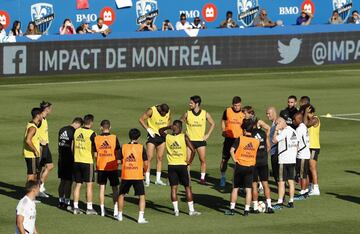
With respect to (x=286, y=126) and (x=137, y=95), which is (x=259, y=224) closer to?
(x=286, y=126)

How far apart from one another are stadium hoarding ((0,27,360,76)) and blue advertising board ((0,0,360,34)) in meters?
4.72

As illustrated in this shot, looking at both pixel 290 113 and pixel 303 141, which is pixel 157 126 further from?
pixel 303 141

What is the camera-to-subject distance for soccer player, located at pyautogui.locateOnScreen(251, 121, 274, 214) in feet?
78.8

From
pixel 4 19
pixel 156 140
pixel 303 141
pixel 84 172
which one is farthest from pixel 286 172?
pixel 4 19

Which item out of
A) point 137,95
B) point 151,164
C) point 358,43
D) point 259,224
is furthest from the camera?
point 358,43

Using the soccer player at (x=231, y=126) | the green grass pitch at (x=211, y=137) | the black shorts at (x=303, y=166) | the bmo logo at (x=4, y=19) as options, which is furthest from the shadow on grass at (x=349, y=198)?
the bmo logo at (x=4, y=19)

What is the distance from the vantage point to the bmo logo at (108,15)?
180 feet

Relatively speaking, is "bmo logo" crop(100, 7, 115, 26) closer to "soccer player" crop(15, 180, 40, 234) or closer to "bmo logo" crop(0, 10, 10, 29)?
"bmo logo" crop(0, 10, 10, 29)

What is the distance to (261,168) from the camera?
24312mm

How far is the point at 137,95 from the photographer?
144ft

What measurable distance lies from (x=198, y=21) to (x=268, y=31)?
333 cm

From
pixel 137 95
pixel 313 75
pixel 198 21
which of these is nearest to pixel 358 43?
pixel 313 75

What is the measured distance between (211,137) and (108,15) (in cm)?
2185

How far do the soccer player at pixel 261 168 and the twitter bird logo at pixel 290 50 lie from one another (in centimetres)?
2946
